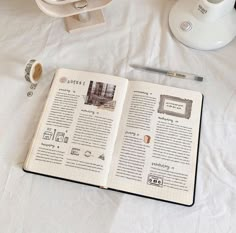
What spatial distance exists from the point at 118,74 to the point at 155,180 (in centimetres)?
25

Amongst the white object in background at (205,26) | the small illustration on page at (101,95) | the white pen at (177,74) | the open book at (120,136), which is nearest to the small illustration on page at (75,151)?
the open book at (120,136)

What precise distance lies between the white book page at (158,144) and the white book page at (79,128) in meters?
0.02

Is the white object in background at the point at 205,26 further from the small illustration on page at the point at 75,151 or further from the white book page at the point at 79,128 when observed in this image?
the small illustration on page at the point at 75,151

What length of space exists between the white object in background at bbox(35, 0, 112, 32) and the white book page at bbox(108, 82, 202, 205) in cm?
18

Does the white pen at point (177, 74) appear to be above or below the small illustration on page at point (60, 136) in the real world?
above

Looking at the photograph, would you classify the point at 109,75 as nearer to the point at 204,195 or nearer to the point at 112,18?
the point at 112,18

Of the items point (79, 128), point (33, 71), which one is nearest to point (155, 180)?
point (79, 128)

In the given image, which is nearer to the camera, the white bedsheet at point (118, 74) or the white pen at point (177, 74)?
the white bedsheet at point (118, 74)

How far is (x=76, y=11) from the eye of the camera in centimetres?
70

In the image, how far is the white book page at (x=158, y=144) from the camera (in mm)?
613

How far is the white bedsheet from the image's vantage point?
598mm

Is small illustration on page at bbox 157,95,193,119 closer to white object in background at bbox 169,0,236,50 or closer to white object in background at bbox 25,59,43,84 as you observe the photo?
white object in background at bbox 169,0,236,50

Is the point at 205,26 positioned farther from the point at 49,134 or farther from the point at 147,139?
the point at 49,134

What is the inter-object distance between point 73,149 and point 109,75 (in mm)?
179
